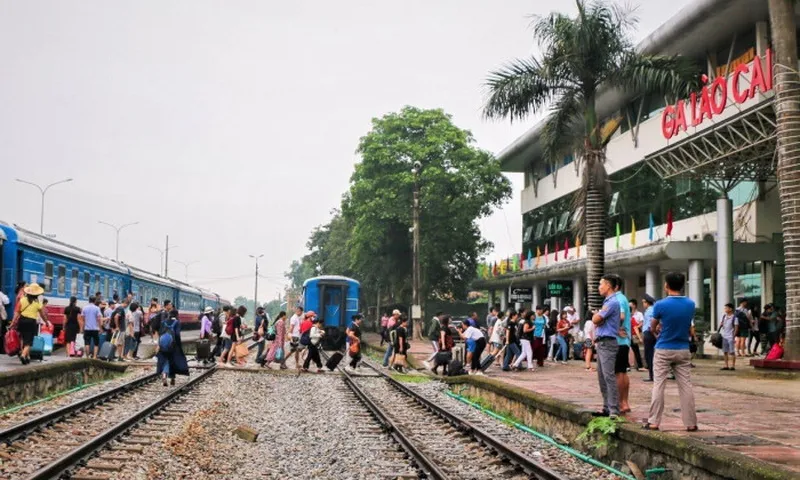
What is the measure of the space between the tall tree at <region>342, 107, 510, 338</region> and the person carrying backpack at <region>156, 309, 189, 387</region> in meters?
29.8

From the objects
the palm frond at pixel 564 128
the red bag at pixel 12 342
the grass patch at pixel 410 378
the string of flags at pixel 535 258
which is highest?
the palm frond at pixel 564 128

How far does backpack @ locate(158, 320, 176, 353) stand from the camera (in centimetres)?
1844

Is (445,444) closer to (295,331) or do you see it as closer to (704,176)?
(295,331)

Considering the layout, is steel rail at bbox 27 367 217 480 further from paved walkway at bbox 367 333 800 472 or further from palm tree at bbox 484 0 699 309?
palm tree at bbox 484 0 699 309

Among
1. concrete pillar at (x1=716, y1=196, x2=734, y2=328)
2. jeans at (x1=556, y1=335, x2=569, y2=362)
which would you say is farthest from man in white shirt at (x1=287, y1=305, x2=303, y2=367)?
concrete pillar at (x1=716, y1=196, x2=734, y2=328)

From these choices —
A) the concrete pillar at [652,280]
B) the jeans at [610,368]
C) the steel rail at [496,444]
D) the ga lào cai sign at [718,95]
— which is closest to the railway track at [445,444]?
the steel rail at [496,444]

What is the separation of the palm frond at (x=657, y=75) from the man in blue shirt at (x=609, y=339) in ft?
46.5

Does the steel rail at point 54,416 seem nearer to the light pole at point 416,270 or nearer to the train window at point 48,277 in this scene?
the train window at point 48,277

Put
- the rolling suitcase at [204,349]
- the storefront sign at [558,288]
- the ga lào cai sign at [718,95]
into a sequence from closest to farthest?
the ga lào cai sign at [718,95] < the rolling suitcase at [204,349] < the storefront sign at [558,288]

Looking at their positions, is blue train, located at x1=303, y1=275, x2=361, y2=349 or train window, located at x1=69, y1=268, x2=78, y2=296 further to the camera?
blue train, located at x1=303, y1=275, x2=361, y2=349

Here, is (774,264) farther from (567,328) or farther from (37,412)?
(37,412)

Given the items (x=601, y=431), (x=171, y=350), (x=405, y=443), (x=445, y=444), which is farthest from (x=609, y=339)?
(x=171, y=350)

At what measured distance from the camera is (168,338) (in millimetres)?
18484

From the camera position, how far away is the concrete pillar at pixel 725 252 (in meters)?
25.5
